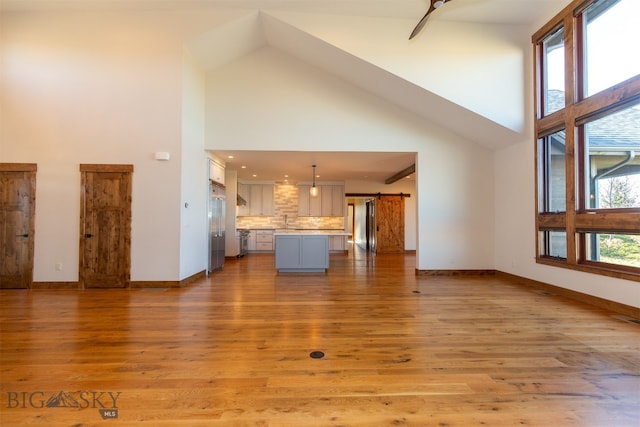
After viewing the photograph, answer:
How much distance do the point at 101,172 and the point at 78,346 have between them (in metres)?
3.36

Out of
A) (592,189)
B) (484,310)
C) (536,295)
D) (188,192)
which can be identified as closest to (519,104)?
(592,189)

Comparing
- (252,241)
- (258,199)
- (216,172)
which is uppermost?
(216,172)

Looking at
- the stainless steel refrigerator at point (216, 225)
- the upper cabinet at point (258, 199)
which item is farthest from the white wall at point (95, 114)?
the upper cabinet at point (258, 199)

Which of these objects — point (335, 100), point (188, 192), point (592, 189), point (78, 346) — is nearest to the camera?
point (78, 346)

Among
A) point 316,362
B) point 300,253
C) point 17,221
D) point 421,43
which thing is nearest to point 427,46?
point 421,43

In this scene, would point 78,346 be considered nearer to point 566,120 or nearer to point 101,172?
point 101,172

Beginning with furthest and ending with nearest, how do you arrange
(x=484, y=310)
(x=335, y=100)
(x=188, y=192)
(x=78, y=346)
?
1. (x=335, y=100)
2. (x=188, y=192)
3. (x=484, y=310)
4. (x=78, y=346)

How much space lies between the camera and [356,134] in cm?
596

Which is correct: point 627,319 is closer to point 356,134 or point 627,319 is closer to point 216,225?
point 356,134

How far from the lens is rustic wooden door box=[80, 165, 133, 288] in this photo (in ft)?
15.8

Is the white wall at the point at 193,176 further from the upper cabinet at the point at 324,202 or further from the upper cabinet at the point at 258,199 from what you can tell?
the upper cabinet at the point at 324,202

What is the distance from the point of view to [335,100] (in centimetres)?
592

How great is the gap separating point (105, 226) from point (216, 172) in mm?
2548

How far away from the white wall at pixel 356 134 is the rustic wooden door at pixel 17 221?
3.07 m
